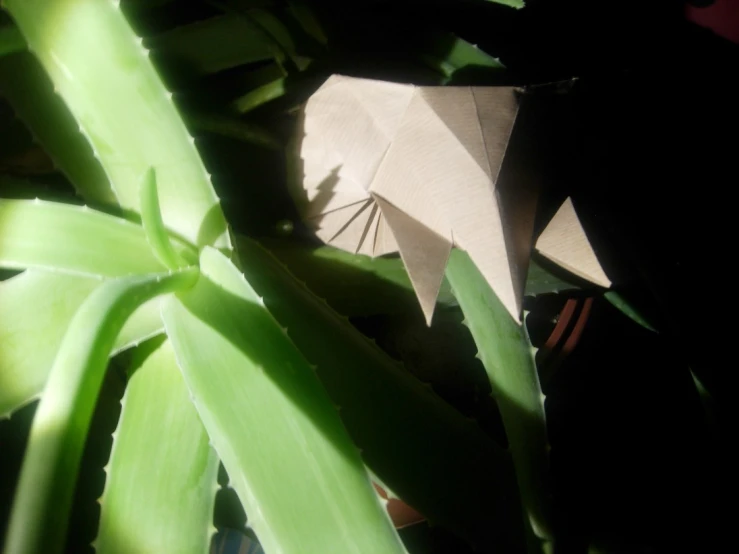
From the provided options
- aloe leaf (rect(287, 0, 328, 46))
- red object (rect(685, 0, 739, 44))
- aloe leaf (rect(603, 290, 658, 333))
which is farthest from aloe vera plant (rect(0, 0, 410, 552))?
red object (rect(685, 0, 739, 44))

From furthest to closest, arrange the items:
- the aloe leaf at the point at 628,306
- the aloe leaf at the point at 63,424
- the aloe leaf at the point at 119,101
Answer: the aloe leaf at the point at 628,306 → the aloe leaf at the point at 119,101 → the aloe leaf at the point at 63,424

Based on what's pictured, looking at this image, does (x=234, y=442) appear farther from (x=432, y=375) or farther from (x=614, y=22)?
(x=614, y=22)

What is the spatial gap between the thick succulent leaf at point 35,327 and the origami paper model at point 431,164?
0.14 metres

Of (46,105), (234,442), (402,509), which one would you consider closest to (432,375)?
(402,509)

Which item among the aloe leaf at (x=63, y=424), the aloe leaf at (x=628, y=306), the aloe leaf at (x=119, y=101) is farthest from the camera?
the aloe leaf at (x=628, y=306)

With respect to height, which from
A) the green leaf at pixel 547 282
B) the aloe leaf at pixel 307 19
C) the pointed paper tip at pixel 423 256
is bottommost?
the green leaf at pixel 547 282

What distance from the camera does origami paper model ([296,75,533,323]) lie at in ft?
0.80

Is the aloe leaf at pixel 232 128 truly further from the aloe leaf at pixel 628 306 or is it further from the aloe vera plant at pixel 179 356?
the aloe leaf at pixel 628 306

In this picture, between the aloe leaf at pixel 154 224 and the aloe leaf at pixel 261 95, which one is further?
the aloe leaf at pixel 261 95

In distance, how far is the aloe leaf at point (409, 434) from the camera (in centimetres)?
28

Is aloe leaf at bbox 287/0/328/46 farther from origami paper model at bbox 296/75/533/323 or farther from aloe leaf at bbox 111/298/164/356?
aloe leaf at bbox 111/298/164/356

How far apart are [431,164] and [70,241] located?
7.0 inches

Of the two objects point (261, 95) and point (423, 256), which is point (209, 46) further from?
point (423, 256)

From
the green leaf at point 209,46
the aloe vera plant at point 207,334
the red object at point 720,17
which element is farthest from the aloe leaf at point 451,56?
the red object at point 720,17
